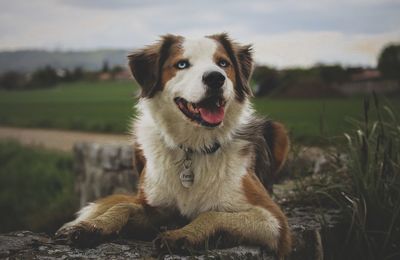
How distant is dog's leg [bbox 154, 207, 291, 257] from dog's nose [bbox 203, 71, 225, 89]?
0.70 meters

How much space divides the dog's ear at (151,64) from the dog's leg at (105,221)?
713mm

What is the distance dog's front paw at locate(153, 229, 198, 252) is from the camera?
2.59m

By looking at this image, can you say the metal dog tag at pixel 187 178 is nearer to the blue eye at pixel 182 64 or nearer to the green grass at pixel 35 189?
the blue eye at pixel 182 64

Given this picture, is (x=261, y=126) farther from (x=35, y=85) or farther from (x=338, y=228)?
(x=35, y=85)

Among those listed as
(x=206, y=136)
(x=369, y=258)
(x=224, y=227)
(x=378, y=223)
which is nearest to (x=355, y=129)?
(x=378, y=223)

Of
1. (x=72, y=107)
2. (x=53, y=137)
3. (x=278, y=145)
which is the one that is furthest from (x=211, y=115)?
(x=72, y=107)

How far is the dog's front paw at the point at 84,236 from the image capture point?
2623 millimetres

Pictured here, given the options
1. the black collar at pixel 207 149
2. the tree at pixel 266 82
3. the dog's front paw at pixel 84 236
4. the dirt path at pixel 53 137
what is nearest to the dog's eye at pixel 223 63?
the black collar at pixel 207 149

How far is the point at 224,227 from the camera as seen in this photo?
2812mm

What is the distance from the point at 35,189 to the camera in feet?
32.4

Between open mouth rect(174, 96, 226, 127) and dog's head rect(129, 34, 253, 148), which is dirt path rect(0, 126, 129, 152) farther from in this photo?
open mouth rect(174, 96, 226, 127)

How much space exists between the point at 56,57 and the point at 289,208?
45.9ft

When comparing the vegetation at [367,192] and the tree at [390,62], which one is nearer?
the vegetation at [367,192]

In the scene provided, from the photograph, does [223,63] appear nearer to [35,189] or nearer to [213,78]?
[213,78]
